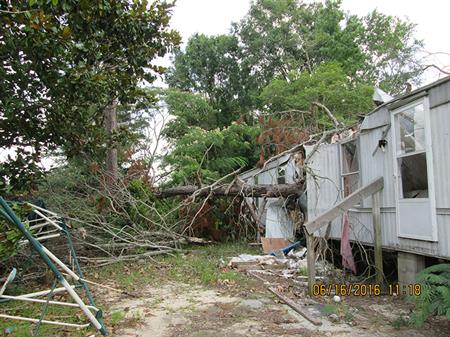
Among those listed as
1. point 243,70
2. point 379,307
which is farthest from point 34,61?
point 243,70

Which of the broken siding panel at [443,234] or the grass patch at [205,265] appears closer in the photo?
the broken siding panel at [443,234]

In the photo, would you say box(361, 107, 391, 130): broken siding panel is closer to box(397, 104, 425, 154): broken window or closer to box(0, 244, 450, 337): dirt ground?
box(397, 104, 425, 154): broken window

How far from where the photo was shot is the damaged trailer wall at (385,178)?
5.28m

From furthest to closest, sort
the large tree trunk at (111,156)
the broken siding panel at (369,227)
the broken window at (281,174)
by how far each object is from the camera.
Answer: the broken window at (281,174)
the large tree trunk at (111,156)
the broken siding panel at (369,227)

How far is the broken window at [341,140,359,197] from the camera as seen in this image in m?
8.48

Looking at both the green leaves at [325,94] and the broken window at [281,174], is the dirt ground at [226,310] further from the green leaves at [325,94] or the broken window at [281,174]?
the green leaves at [325,94]

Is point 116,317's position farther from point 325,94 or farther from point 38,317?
point 325,94

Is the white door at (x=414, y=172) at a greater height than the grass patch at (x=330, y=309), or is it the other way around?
the white door at (x=414, y=172)

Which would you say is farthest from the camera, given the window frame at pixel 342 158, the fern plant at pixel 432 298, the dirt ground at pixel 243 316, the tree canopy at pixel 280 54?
the tree canopy at pixel 280 54

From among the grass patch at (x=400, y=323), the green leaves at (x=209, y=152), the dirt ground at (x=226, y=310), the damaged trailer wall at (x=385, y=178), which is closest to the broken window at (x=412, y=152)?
the damaged trailer wall at (x=385, y=178)

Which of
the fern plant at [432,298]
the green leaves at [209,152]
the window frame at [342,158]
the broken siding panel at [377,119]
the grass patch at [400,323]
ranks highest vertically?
the green leaves at [209,152]

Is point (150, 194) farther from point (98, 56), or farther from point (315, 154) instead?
point (98, 56)

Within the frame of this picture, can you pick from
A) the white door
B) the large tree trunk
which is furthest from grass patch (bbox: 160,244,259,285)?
the white door
